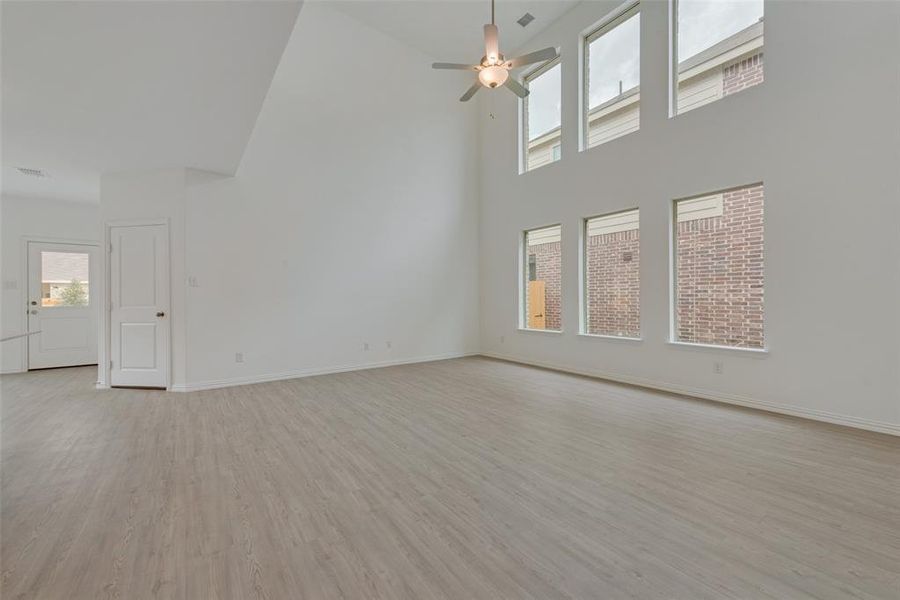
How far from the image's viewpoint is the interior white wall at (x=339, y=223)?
A: 5.42m

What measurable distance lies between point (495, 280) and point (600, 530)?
589 centimetres

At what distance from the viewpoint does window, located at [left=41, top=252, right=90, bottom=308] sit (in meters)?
6.69

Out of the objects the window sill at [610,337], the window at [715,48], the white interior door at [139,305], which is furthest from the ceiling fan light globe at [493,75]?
the white interior door at [139,305]

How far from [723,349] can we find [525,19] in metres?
5.66

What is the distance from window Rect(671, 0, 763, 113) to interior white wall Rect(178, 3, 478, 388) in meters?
3.94

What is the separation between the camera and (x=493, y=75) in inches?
154

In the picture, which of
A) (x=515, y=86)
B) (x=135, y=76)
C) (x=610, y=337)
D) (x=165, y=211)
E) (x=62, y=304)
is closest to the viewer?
(x=135, y=76)

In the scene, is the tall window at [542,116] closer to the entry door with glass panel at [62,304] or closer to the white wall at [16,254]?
the entry door with glass panel at [62,304]

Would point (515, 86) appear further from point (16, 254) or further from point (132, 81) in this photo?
point (16, 254)

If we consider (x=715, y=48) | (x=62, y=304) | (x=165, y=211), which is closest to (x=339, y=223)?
(x=165, y=211)

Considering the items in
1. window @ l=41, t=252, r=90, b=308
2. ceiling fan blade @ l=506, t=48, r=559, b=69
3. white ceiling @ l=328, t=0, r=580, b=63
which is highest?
white ceiling @ l=328, t=0, r=580, b=63

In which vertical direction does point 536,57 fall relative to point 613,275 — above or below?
above

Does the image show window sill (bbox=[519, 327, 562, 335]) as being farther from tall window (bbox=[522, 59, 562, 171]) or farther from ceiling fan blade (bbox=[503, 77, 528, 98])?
ceiling fan blade (bbox=[503, 77, 528, 98])

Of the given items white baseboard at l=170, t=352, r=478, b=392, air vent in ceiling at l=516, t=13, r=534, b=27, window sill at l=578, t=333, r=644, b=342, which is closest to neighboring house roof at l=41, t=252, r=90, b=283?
white baseboard at l=170, t=352, r=478, b=392
